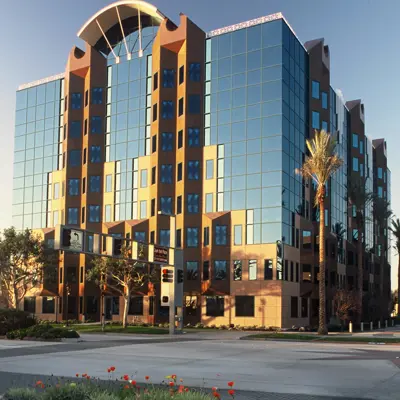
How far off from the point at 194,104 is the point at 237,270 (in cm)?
1903

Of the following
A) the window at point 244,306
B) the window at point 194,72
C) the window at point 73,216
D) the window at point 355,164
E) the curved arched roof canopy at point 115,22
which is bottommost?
the window at point 244,306

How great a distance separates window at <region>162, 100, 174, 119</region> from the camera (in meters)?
68.9

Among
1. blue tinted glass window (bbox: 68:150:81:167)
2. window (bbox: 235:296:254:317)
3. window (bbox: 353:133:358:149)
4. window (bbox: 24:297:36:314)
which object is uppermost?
window (bbox: 353:133:358:149)

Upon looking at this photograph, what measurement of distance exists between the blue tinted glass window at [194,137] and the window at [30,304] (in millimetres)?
30917

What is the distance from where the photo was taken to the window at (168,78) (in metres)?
69.4

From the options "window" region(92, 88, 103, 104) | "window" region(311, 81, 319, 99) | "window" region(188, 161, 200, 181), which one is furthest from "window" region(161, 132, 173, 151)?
"window" region(311, 81, 319, 99)

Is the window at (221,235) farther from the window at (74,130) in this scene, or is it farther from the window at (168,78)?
the window at (74,130)

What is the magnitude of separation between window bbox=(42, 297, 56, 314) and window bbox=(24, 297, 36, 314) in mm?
1802

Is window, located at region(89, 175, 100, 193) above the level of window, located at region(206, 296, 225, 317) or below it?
above

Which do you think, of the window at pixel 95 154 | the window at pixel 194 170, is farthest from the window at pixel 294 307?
the window at pixel 95 154

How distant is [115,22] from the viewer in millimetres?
77750

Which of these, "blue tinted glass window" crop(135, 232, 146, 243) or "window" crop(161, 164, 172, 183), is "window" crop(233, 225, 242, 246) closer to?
"window" crop(161, 164, 172, 183)

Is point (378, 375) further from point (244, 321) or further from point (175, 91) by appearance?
point (175, 91)

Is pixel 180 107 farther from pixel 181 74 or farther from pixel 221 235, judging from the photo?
pixel 221 235
